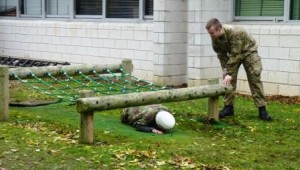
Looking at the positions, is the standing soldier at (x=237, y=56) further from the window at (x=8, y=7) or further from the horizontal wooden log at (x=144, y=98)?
the window at (x=8, y=7)

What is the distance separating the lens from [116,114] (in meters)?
10.4

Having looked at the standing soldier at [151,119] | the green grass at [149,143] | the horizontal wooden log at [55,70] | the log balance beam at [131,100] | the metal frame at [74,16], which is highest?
the metal frame at [74,16]

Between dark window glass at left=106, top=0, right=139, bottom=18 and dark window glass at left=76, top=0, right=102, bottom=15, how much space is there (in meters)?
0.39

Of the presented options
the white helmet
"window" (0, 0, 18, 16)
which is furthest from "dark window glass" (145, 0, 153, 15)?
the white helmet

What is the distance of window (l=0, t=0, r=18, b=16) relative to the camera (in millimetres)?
19641

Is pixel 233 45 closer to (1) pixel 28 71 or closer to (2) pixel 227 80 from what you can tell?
(2) pixel 227 80

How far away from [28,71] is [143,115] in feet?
7.46

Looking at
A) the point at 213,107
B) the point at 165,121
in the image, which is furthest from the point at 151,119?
the point at 213,107

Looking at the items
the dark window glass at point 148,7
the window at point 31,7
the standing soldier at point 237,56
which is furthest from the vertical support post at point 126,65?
the window at point 31,7

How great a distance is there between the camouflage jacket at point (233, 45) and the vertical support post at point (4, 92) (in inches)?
121

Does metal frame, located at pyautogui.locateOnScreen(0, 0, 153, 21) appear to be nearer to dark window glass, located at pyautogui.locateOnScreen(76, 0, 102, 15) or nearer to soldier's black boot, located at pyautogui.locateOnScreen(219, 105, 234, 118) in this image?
dark window glass, located at pyautogui.locateOnScreen(76, 0, 102, 15)

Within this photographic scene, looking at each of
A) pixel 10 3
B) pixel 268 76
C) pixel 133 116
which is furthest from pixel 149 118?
pixel 10 3

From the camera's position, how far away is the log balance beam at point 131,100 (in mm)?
7676

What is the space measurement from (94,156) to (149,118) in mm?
1820
